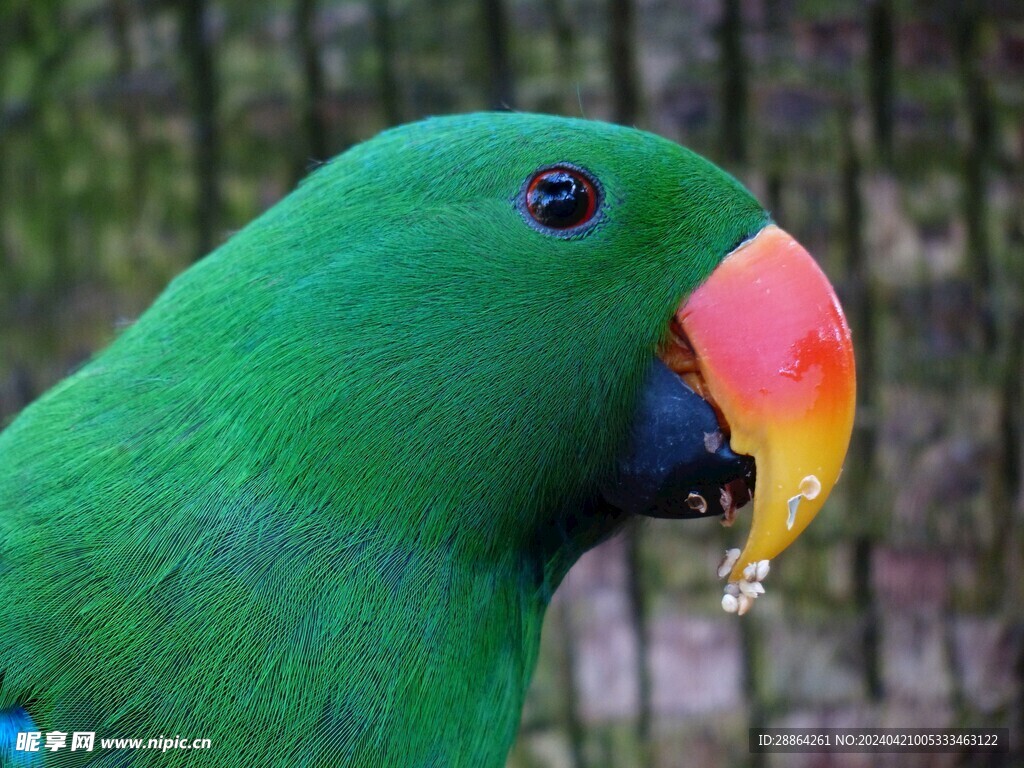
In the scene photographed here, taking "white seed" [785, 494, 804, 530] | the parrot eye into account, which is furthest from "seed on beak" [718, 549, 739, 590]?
the parrot eye

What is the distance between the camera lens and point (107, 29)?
2.72 m

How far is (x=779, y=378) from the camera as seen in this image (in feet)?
4.98

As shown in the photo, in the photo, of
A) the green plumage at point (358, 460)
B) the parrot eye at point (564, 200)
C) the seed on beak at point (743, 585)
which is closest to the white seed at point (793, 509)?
the seed on beak at point (743, 585)

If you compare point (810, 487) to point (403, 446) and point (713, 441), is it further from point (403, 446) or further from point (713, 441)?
point (403, 446)

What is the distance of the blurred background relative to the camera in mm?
2582

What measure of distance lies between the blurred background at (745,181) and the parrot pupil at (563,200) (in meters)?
1.00

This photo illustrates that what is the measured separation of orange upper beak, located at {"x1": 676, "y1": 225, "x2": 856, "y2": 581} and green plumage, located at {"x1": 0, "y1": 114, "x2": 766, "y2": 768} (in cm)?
9

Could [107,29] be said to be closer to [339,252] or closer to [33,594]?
[339,252]

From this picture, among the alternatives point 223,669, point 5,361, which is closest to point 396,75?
point 5,361

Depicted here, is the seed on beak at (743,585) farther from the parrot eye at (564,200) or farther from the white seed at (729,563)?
the parrot eye at (564,200)

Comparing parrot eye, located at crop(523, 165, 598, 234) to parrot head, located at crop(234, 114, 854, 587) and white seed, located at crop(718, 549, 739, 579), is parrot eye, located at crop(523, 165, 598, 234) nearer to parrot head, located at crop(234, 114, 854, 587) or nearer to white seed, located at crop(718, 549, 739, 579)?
parrot head, located at crop(234, 114, 854, 587)

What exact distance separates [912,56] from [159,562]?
225 cm

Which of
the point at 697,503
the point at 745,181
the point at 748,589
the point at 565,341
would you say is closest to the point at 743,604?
the point at 748,589

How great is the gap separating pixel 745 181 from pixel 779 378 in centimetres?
125
